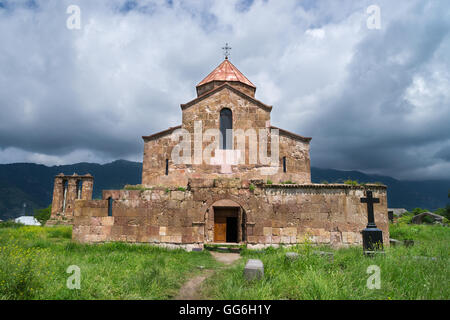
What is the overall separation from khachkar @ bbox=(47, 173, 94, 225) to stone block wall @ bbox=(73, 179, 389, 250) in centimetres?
1361

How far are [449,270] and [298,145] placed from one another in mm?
9558

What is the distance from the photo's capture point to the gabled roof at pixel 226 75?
15.8 m

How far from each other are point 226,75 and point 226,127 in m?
4.64

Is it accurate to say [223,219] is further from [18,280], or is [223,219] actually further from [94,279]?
[18,280]

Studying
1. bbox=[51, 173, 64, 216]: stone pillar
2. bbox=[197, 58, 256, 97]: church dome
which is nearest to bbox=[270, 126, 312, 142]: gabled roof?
bbox=[197, 58, 256, 97]: church dome

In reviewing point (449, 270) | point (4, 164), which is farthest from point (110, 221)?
point (4, 164)

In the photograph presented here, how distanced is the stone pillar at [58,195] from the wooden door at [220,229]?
1516 cm

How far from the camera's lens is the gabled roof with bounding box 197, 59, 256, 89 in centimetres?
1578

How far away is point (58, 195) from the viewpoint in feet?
67.9

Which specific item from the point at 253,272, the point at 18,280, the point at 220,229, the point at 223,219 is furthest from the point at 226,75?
the point at 18,280

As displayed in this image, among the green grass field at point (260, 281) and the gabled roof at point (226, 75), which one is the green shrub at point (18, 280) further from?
the gabled roof at point (226, 75)

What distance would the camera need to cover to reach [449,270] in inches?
172

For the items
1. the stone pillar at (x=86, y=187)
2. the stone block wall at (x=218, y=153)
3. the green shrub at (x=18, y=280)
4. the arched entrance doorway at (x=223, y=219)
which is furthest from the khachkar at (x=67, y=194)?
the green shrub at (x=18, y=280)

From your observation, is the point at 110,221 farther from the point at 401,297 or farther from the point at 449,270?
the point at 449,270
